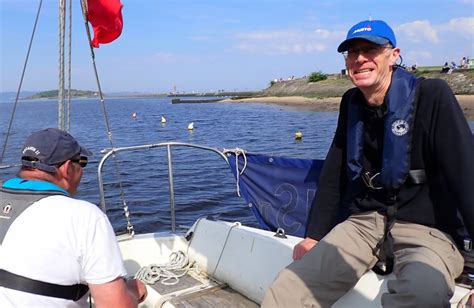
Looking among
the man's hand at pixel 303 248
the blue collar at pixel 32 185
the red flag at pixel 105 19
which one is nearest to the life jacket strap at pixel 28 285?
the blue collar at pixel 32 185

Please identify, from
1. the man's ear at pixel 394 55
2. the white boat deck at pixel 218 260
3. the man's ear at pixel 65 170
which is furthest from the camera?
the white boat deck at pixel 218 260

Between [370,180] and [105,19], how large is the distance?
246cm

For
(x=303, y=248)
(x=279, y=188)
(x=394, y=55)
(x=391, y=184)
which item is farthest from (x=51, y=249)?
(x=279, y=188)

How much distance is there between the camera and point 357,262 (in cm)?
267

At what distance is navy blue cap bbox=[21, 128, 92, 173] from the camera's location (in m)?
2.06

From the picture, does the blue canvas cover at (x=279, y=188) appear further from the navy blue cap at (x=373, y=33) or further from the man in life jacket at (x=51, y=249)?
the man in life jacket at (x=51, y=249)

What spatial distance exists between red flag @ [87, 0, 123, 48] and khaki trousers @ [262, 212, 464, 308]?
243 cm

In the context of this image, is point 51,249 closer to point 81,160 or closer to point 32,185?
point 32,185

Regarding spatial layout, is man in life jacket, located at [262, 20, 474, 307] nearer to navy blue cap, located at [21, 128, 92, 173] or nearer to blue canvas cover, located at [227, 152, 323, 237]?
blue canvas cover, located at [227, 152, 323, 237]

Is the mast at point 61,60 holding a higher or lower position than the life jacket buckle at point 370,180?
higher

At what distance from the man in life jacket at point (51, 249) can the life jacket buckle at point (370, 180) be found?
1.55 metres

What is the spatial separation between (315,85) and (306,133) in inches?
1694

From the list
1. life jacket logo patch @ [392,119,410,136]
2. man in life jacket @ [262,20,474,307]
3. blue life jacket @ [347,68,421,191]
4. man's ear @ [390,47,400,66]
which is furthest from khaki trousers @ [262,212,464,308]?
man's ear @ [390,47,400,66]

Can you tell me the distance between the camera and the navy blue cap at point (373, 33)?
256 centimetres
